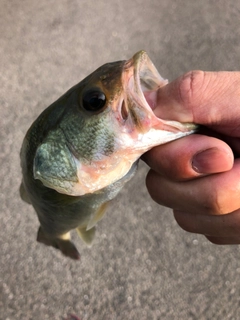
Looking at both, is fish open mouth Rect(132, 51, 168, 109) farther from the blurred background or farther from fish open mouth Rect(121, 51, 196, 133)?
the blurred background

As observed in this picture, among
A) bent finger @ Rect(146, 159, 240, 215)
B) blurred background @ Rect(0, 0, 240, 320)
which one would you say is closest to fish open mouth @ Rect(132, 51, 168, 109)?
bent finger @ Rect(146, 159, 240, 215)

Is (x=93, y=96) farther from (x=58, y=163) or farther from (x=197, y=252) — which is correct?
(x=197, y=252)

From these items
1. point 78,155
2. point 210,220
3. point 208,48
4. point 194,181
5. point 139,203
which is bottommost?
point 139,203

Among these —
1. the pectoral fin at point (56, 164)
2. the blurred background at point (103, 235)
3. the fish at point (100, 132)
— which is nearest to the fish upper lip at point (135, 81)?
the fish at point (100, 132)

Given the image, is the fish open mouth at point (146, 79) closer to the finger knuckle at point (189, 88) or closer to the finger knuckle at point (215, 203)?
the finger knuckle at point (189, 88)

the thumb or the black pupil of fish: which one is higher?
the black pupil of fish

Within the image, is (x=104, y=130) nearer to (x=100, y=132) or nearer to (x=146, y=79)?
(x=100, y=132)

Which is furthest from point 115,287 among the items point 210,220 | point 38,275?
point 210,220
